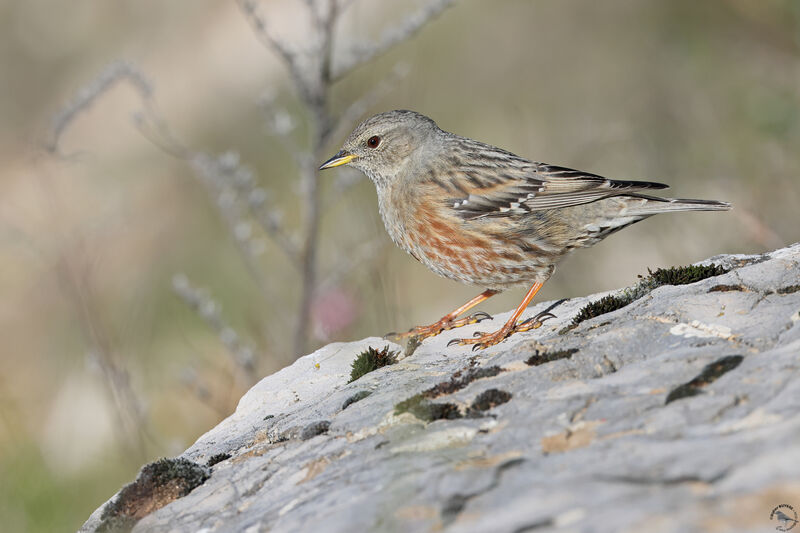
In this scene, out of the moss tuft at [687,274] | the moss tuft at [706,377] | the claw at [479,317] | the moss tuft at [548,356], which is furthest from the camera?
the claw at [479,317]

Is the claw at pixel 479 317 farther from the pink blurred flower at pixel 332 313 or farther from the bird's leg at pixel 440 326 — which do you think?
the pink blurred flower at pixel 332 313

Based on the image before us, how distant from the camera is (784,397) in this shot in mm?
3168

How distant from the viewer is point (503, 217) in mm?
6352

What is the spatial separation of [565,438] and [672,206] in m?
3.03

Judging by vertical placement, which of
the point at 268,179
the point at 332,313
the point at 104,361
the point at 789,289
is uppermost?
the point at 268,179

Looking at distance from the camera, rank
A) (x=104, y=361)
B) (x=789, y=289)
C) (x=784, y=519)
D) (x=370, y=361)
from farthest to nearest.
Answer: (x=104, y=361) → (x=370, y=361) → (x=789, y=289) → (x=784, y=519)

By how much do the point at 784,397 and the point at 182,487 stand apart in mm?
2896

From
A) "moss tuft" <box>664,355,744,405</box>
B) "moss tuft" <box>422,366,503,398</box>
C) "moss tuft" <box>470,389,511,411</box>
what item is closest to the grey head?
"moss tuft" <box>422,366,503,398</box>

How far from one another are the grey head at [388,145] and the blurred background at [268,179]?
0.43m

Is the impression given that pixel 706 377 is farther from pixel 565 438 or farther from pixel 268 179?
pixel 268 179

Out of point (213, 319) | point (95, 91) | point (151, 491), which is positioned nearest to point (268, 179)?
point (213, 319)

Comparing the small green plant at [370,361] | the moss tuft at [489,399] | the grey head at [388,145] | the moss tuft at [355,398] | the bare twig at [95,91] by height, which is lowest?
the moss tuft at [489,399]

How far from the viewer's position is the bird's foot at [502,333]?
5.70 meters

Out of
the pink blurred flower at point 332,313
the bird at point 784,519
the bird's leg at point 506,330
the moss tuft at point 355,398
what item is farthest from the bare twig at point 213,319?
the bird at point 784,519
